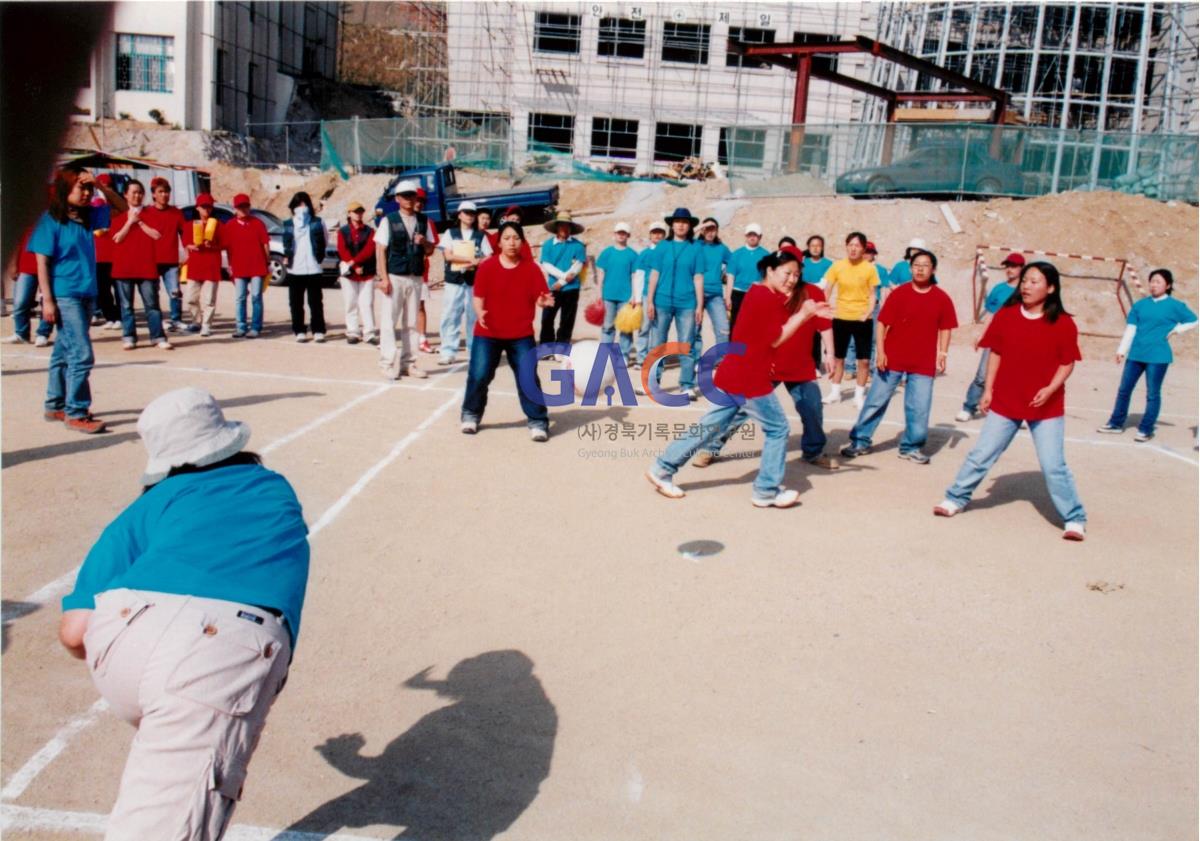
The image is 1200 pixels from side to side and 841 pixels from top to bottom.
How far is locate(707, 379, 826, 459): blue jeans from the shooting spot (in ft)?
26.0

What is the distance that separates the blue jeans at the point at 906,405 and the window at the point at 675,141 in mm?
32933

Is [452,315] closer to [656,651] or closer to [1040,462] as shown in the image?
[1040,462]

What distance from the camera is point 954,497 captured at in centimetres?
716

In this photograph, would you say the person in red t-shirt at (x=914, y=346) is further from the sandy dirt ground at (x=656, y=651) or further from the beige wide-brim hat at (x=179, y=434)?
the beige wide-brim hat at (x=179, y=434)

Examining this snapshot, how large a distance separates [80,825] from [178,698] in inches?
50.0

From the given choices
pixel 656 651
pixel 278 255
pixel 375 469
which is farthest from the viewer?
pixel 278 255

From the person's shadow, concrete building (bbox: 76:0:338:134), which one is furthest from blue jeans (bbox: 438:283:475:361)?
concrete building (bbox: 76:0:338:134)

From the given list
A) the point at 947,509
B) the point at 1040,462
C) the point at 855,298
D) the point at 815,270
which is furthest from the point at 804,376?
the point at 815,270

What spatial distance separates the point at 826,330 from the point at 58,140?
7415 mm

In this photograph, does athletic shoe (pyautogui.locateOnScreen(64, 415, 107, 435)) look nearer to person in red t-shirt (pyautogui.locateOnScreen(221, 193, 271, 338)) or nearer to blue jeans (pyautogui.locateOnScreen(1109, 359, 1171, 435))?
person in red t-shirt (pyautogui.locateOnScreen(221, 193, 271, 338))

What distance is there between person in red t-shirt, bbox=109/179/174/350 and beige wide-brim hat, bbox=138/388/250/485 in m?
9.65

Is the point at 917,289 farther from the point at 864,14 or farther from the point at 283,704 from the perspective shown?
the point at 864,14

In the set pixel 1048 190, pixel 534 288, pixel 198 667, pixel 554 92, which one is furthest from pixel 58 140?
pixel 554 92

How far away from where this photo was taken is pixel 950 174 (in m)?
23.9
